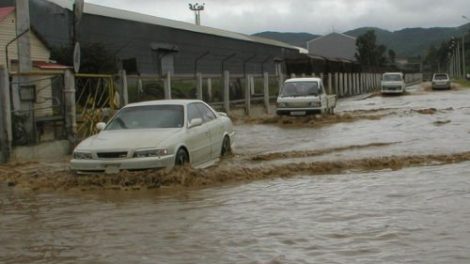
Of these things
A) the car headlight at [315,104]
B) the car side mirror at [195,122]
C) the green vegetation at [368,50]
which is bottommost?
the car side mirror at [195,122]

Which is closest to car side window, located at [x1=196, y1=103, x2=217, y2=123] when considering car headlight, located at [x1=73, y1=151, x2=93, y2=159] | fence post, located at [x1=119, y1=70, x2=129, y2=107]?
car headlight, located at [x1=73, y1=151, x2=93, y2=159]

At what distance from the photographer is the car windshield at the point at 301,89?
27000 millimetres

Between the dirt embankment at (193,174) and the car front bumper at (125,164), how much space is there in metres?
0.10

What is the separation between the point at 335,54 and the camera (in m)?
134

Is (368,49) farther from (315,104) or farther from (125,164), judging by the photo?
(125,164)

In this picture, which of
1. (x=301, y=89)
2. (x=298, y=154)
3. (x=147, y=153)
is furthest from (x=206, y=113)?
(x=301, y=89)

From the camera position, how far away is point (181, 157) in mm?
11461

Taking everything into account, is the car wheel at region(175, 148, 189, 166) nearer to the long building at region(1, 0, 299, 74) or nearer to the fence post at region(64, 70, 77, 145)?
the fence post at region(64, 70, 77, 145)

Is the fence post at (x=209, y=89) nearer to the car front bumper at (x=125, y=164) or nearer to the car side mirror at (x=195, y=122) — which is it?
the car side mirror at (x=195, y=122)

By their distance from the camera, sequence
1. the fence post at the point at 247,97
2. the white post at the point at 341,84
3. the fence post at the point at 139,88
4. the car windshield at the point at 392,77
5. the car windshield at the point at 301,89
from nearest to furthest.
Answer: the fence post at the point at 139,88
the car windshield at the point at 301,89
the fence post at the point at 247,97
the car windshield at the point at 392,77
the white post at the point at 341,84

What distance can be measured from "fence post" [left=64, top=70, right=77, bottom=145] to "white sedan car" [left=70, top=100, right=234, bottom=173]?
175 inches

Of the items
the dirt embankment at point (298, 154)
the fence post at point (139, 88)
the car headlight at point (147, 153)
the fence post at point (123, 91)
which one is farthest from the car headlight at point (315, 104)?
the car headlight at point (147, 153)

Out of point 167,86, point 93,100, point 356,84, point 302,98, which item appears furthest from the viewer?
point 356,84

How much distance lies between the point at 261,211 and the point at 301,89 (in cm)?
1863
